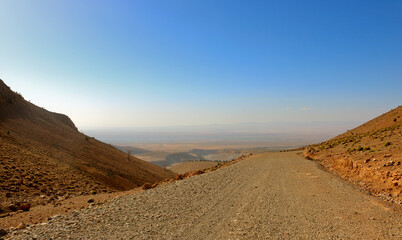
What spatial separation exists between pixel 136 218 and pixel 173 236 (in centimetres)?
252

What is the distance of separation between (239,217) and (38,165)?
2334 cm

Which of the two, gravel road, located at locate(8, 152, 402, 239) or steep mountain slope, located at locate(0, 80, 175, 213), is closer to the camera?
gravel road, located at locate(8, 152, 402, 239)

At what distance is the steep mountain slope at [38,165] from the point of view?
1658 centimetres

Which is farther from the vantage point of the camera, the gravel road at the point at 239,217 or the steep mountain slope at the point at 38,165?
the steep mountain slope at the point at 38,165

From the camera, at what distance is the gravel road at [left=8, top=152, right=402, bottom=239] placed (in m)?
6.73

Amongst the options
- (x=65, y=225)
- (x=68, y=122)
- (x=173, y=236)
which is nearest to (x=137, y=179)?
(x=65, y=225)

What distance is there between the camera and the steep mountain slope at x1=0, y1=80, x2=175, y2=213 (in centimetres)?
1658

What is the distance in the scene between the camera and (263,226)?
23.6 feet

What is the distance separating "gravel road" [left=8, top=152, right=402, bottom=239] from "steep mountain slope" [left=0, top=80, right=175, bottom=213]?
904cm

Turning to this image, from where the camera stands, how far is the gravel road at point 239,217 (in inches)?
265

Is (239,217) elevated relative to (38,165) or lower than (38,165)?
elevated

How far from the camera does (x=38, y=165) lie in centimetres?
2219

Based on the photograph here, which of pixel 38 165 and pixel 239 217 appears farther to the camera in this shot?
pixel 38 165

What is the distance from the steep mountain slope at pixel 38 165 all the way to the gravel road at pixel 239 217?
29.6 ft
